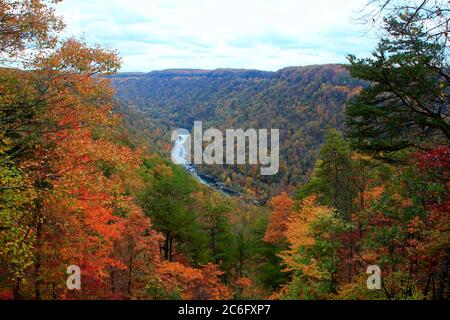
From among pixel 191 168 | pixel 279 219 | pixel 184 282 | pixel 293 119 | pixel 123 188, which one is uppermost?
pixel 293 119

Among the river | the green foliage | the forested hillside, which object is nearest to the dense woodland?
the green foliage

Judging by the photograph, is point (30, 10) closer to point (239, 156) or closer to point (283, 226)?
point (283, 226)

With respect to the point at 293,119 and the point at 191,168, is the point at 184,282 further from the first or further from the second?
the point at 293,119

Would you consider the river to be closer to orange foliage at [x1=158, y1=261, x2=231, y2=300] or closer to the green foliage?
orange foliage at [x1=158, y1=261, x2=231, y2=300]

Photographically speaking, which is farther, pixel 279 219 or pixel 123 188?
pixel 279 219

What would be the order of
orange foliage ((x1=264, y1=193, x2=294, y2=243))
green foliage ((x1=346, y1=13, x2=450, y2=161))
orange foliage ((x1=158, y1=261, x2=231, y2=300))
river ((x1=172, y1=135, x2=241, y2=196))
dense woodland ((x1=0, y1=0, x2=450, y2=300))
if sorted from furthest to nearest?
river ((x1=172, y1=135, x2=241, y2=196)) → orange foliage ((x1=264, y1=193, x2=294, y2=243)) → orange foliage ((x1=158, y1=261, x2=231, y2=300)) → green foliage ((x1=346, y1=13, x2=450, y2=161)) → dense woodland ((x1=0, y1=0, x2=450, y2=300))

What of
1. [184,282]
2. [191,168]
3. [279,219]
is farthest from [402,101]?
[191,168]

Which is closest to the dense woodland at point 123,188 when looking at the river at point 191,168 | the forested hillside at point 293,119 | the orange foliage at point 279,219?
the orange foliage at point 279,219

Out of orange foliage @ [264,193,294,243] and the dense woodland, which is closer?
the dense woodland

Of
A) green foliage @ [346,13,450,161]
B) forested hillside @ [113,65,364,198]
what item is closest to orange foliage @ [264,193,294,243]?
green foliage @ [346,13,450,161]

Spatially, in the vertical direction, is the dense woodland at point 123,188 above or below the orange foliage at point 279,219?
above

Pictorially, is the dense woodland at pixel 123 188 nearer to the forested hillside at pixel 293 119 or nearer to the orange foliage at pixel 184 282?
the orange foliage at pixel 184 282

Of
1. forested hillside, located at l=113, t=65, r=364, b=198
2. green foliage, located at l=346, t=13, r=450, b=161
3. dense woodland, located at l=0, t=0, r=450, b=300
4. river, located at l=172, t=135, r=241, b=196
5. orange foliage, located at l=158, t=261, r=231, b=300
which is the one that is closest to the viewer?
dense woodland, located at l=0, t=0, r=450, b=300

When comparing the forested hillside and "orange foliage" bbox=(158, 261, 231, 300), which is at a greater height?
the forested hillside
